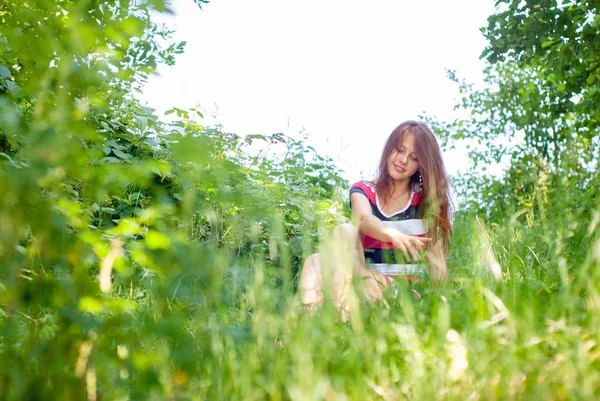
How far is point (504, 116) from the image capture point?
9.70m

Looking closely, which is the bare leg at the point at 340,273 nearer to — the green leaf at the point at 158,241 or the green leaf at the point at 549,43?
the green leaf at the point at 158,241

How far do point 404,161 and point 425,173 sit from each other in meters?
0.15

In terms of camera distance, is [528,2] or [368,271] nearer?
[368,271]

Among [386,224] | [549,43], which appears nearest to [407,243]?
[386,224]

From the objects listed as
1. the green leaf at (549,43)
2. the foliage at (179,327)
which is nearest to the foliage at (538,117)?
the green leaf at (549,43)

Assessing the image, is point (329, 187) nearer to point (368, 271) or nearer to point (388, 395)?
point (368, 271)

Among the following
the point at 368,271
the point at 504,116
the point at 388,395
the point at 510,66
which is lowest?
the point at 388,395

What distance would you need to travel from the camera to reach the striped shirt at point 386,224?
350 centimetres

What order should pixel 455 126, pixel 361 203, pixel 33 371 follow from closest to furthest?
pixel 33 371 → pixel 361 203 → pixel 455 126

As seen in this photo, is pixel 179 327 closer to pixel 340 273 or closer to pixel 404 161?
pixel 340 273

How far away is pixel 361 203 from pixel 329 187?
8.41 ft

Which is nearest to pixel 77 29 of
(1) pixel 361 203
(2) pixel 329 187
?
(1) pixel 361 203

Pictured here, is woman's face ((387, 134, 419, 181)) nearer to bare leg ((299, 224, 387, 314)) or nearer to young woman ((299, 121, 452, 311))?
young woman ((299, 121, 452, 311))

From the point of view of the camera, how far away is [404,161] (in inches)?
146
